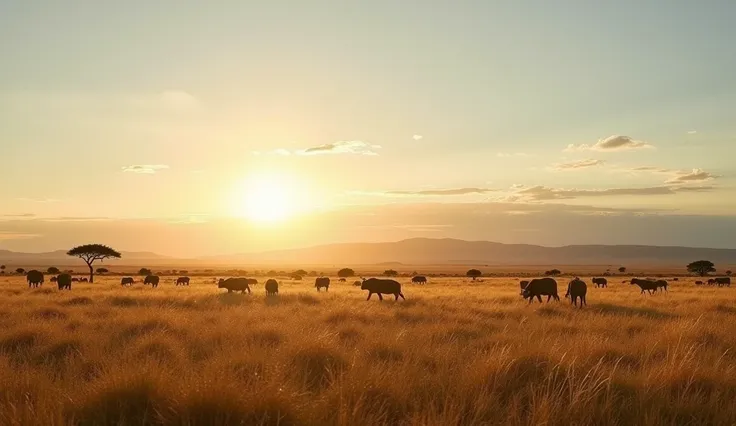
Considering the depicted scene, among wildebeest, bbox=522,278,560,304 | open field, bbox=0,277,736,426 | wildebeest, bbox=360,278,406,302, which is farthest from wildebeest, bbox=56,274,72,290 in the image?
wildebeest, bbox=522,278,560,304

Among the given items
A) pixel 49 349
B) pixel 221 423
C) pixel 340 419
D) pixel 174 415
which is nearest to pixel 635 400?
pixel 340 419

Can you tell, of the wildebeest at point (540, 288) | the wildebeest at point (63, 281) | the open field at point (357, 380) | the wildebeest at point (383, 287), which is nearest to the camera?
the open field at point (357, 380)

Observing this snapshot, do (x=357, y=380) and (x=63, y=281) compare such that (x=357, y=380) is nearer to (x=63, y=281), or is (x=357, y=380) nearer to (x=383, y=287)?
(x=383, y=287)

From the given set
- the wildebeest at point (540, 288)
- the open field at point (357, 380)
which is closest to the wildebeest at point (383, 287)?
the wildebeest at point (540, 288)

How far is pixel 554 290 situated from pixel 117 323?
2338 centimetres

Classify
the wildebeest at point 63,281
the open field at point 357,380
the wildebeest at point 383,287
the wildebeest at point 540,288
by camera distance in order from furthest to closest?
the wildebeest at point 63,281, the wildebeest at point 383,287, the wildebeest at point 540,288, the open field at point 357,380

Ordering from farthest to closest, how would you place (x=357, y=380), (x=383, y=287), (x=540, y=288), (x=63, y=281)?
(x=63, y=281)
(x=383, y=287)
(x=540, y=288)
(x=357, y=380)

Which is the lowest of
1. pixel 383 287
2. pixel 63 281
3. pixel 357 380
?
pixel 383 287

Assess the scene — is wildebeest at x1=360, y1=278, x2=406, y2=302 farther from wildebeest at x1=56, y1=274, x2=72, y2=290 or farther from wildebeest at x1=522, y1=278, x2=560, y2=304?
wildebeest at x1=56, y1=274, x2=72, y2=290

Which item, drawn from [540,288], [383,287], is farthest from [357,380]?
[383,287]

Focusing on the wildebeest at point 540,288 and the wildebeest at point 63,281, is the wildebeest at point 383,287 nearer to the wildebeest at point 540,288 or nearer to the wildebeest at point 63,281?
the wildebeest at point 540,288

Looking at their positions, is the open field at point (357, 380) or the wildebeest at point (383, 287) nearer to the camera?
the open field at point (357, 380)

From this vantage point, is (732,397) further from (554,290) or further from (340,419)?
(554,290)

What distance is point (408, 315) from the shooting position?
767 inches
